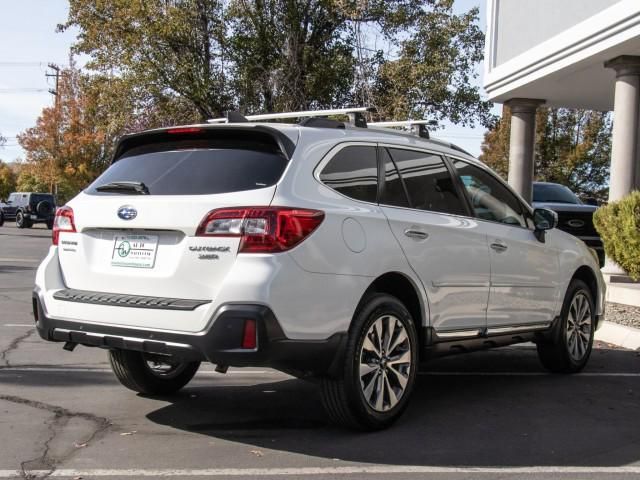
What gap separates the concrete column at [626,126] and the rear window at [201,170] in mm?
10049

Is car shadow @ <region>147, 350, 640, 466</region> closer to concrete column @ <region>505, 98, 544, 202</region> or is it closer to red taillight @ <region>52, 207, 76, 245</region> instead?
red taillight @ <region>52, 207, 76, 245</region>

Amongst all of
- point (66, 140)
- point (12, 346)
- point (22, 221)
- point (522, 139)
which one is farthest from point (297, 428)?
point (66, 140)

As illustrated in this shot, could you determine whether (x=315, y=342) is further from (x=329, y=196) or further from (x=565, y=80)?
(x=565, y=80)

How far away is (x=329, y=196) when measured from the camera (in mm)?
4652

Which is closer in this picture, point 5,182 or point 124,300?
point 124,300

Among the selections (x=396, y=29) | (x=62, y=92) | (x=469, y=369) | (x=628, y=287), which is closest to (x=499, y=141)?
(x=396, y=29)

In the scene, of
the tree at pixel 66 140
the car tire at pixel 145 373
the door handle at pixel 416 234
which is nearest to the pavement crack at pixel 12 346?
the car tire at pixel 145 373

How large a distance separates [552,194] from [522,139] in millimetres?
1430

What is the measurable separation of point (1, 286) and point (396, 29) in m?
17.4

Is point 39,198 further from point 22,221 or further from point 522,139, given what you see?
point 522,139

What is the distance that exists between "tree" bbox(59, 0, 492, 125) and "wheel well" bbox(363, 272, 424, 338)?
2073cm

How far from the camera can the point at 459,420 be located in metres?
5.26

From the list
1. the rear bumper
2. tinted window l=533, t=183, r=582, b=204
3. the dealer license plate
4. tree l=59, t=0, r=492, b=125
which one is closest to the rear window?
the dealer license plate

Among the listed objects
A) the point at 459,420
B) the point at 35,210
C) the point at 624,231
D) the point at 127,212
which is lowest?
the point at 35,210
